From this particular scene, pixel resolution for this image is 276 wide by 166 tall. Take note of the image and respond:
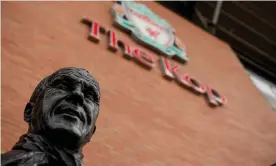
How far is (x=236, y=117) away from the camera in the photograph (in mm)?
5672

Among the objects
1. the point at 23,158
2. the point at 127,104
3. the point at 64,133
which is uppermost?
the point at 127,104

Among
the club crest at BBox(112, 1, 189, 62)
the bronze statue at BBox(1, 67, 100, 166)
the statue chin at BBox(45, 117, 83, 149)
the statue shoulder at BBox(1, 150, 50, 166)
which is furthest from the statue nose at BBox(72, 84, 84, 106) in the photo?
the club crest at BBox(112, 1, 189, 62)

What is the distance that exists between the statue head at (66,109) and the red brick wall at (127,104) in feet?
4.78

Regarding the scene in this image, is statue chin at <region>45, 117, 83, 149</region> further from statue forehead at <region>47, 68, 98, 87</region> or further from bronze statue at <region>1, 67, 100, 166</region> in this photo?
statue forehead at <region>47, 68, 98, 87</region>

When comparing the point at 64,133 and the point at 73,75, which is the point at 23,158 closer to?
the point at 64,133

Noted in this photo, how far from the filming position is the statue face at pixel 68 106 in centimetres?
171

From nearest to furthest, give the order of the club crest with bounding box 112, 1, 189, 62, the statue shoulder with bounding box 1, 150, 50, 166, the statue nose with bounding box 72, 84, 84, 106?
the statue shoulder with bounding box 1, 150, 50, 166 < the statue nose with bounding box 72, 84, 84, 106 < the club crest with bounding box 112, 1, 189, 62

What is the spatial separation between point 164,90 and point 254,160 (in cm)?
122

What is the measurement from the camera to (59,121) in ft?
5.62

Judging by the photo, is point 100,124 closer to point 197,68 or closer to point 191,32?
point 197,68

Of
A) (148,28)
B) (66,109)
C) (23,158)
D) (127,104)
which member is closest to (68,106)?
(66,109)

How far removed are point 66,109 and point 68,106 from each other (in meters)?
0.02

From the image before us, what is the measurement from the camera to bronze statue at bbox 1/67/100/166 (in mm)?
1614

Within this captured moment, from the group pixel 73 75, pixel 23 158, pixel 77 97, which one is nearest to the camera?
pixel 23 158
